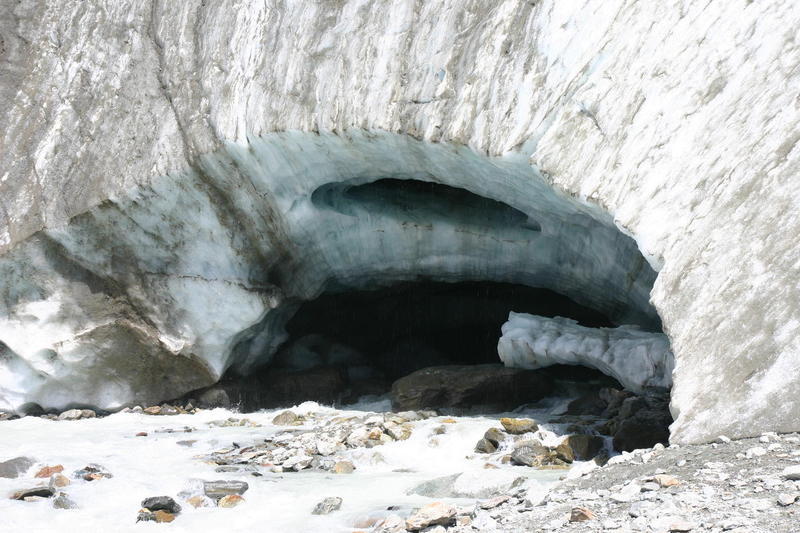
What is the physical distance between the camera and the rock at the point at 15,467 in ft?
20.4

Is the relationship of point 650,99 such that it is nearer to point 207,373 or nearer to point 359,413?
point 359,413

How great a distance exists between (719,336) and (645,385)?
265 centimetres

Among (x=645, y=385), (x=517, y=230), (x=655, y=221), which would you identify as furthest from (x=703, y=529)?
(x=517, y=230)

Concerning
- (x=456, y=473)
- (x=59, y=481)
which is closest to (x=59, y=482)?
(x=59, y=481)

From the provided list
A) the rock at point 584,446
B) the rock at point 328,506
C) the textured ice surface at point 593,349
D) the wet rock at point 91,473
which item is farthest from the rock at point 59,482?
the textured ice surface at point 593,349

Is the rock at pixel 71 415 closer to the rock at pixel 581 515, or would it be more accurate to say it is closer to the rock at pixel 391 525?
the rock at pixel 391 525

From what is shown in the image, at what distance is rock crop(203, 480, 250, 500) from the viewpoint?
554 cm

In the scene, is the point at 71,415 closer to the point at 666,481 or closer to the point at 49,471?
the point at 49,471

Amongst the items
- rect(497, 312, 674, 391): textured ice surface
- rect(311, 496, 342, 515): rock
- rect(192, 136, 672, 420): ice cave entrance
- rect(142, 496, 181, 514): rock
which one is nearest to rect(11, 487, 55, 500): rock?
rect(142, 496, 181, 514): rock

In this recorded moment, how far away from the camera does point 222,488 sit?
5617 millimetres

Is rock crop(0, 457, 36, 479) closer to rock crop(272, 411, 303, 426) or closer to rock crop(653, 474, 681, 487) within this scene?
rock crop(272, 411, 303, 426)

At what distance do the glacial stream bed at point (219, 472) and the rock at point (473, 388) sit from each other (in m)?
0.40

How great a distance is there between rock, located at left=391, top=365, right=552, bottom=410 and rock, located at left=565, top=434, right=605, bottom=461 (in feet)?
7.86

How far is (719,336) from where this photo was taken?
470 cm
